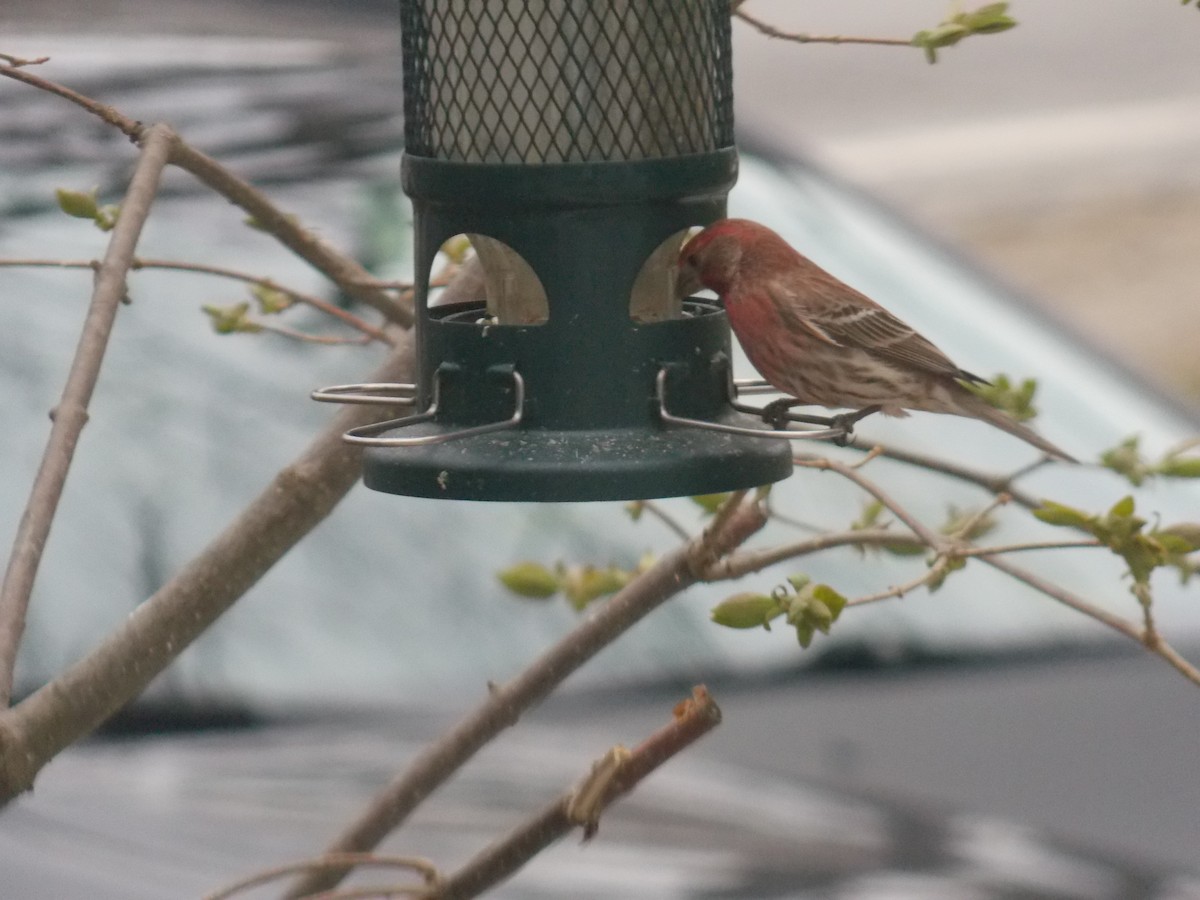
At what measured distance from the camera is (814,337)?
3512 millimetres

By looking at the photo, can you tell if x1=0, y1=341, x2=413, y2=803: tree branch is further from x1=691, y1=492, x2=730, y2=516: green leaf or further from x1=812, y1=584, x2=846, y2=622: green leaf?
x1=812, y1=584, x2=846, y2=622: green leaf

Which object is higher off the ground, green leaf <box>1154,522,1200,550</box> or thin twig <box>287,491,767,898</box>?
green leaf <box>1154,522,1200,550</box>

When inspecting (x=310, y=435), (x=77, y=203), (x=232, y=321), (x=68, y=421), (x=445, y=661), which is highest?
(x=77, y=203)

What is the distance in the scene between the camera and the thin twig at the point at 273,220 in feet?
9.12

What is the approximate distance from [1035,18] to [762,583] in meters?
17.8

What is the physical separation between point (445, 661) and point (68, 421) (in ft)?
7.75

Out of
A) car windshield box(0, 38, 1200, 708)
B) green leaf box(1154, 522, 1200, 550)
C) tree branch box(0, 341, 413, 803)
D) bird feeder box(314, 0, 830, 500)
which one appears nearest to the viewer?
tree branch box(0, 341, 413, 803)

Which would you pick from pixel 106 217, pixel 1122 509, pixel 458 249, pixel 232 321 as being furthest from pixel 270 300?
pixel 1122 509

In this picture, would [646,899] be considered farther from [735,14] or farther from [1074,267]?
[1074,267]

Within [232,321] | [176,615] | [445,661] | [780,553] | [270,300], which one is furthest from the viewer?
[445,661]

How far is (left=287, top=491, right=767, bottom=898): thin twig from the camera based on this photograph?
9.11ft

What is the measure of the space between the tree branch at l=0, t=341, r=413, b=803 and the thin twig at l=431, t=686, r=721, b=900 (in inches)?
20.5

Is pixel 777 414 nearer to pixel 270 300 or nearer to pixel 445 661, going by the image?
→ pixel 270 300

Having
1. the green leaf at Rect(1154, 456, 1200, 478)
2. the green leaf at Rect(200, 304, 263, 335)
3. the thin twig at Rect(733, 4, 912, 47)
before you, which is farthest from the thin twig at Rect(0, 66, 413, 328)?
the green leaf at Rect(1154, 456, 1200, 478)
